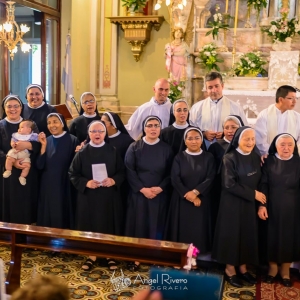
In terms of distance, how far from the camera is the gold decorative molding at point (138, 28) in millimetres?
10133

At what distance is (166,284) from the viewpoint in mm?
1839

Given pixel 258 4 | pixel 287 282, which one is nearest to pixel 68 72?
pixel 258 4

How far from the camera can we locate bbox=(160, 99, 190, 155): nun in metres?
4.93

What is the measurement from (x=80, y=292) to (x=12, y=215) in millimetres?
1400

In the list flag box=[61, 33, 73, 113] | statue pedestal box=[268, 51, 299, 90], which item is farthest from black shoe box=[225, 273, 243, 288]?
flag box=[61, 33, 73, 113]

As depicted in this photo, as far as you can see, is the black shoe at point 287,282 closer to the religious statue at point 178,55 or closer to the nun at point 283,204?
the nun at point 283,204

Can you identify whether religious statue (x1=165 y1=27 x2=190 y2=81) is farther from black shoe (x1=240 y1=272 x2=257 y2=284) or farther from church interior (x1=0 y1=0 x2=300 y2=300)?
black shoe (x1=240 y1=272 x2=257 y2=284)

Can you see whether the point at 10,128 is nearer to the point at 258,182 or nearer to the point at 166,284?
the point at 258,182

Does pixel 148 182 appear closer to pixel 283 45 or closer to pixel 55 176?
pixel 55 176

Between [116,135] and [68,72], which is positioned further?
[68,72]

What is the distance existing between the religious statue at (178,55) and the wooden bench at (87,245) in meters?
6.23

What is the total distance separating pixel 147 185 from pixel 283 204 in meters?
1.32

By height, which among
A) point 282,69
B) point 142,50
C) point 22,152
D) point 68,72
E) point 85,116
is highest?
point 142,50

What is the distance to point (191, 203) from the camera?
14.2ft
